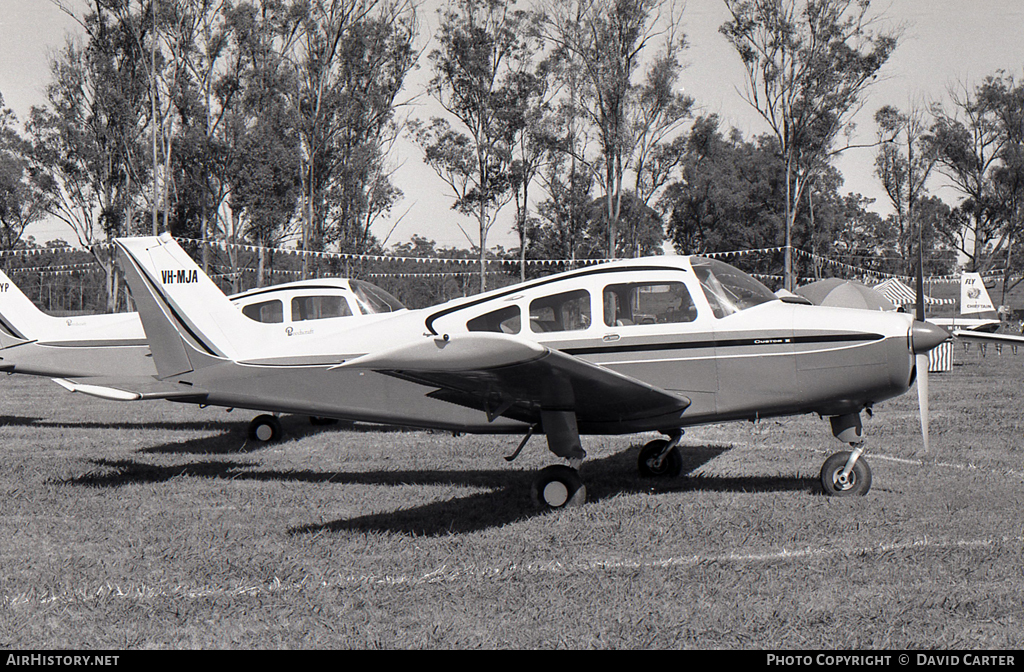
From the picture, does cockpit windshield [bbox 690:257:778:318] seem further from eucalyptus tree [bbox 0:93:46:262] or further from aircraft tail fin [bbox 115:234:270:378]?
eucalyptus tree [bbox 0:93:46:262]

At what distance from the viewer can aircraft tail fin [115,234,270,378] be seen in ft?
27.5

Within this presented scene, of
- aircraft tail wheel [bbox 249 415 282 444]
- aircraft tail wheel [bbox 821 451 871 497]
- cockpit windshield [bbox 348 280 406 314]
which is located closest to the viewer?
aircraft tail wheel [bbox 821 451 871 497]

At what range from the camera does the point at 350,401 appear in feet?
24.7

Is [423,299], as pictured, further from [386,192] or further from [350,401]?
[350,401]

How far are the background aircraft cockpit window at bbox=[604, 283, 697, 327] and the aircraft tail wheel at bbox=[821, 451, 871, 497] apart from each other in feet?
5.44

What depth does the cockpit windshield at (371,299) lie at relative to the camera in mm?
11812

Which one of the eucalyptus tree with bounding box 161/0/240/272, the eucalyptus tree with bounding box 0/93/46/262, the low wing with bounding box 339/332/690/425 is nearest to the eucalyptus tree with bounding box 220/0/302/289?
the eucalyptus tree with bounding box 161/0/240/272

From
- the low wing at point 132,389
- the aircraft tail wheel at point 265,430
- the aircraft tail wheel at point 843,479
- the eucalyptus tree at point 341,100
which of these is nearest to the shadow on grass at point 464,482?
the aircraft tail wheel at point 843,479

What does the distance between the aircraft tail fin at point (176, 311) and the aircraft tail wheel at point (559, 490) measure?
3.56m

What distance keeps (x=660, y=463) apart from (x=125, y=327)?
8.76 meters

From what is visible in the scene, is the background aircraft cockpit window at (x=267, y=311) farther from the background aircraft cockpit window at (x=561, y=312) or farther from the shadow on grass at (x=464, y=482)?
the background aircraft cockpit window at (x=561, y=312)

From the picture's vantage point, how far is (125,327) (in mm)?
12367
